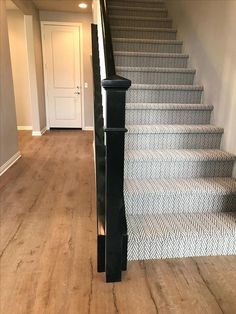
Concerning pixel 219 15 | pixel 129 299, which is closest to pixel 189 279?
pixel 129 299

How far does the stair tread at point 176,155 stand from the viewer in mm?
1989

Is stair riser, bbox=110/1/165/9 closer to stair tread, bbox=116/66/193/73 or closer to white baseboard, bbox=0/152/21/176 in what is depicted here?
stair tread, bbox=116/66/193/73

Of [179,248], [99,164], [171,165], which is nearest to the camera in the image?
[179,248]

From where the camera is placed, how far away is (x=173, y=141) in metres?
2.24

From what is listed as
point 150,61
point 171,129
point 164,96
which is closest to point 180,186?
point 171,129

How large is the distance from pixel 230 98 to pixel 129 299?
1734 millimetres

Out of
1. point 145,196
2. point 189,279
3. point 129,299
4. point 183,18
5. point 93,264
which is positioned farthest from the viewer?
point 183,18

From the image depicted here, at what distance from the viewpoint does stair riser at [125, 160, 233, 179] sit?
2004 millimetres

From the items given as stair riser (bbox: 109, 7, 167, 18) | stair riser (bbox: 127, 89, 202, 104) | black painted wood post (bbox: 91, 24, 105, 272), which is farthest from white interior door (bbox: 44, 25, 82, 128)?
stair riser (bbox: 127, 89, 202, 104)

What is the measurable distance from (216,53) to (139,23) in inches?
62.7

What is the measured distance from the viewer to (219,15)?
2.32 m

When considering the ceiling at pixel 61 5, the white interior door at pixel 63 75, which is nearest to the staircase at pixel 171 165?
the ceiling at pixel 61 5

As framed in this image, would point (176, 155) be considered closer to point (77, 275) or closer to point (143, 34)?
point (77, 275)

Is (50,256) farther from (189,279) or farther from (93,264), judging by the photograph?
(189,279)
